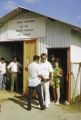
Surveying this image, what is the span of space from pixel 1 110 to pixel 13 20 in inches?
206

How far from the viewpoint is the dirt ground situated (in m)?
11.6

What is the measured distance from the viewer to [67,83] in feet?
46.6

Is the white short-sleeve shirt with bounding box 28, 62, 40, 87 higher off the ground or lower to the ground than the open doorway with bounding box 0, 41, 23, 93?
lower

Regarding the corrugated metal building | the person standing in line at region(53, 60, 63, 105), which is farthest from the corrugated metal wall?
the person standing in line at region(53, 60, 63, 105)

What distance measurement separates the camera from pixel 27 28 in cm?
1562

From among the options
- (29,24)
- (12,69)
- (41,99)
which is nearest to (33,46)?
(29,24)

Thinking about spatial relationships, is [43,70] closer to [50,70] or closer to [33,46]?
[50,70]

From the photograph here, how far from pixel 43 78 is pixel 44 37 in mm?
2947

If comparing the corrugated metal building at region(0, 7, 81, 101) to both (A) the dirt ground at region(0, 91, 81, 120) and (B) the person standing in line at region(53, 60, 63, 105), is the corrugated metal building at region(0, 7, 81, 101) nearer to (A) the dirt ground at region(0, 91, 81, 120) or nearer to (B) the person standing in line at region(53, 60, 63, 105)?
(B) the person standing in line at region(53, 60, 63, 105)

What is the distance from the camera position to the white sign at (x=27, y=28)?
15211 millimetres

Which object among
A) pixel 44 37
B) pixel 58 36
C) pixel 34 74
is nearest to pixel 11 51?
pixel 44 37

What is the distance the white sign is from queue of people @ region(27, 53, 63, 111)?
1697mm

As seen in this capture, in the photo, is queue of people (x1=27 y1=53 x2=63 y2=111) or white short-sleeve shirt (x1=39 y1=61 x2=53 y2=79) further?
white short-sleeve shirt (x1=39 y1=61 x2=53 y2=79)

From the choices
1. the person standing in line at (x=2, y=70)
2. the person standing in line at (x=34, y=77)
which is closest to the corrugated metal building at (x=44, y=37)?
the person standing in line at (x=2, y=70)
